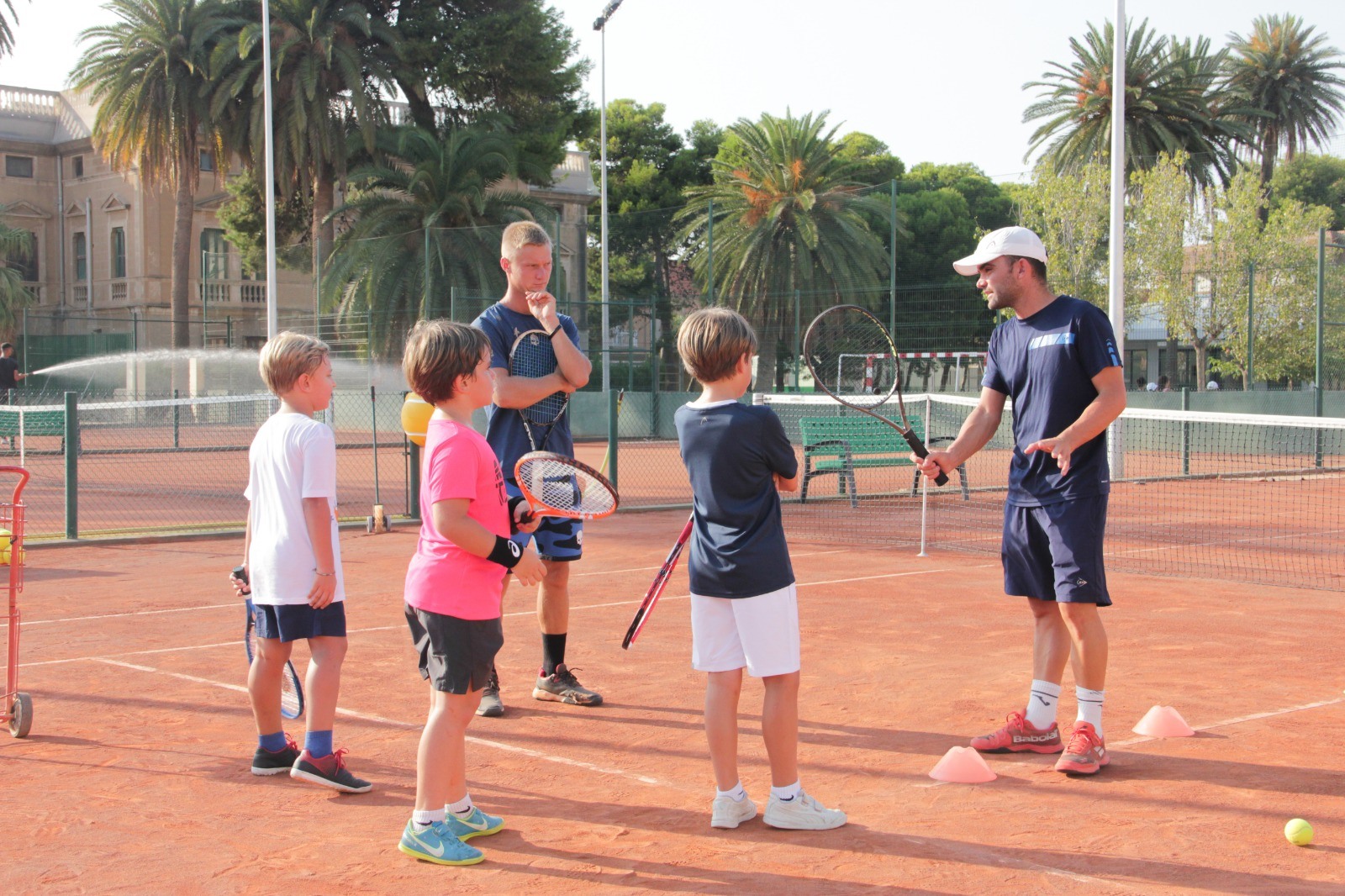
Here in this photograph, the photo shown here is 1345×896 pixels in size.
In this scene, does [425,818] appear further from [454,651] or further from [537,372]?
[537,372]

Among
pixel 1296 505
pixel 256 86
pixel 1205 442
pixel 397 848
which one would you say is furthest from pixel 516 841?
pixel 256 86

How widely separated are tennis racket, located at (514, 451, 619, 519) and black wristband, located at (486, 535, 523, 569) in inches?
14.5

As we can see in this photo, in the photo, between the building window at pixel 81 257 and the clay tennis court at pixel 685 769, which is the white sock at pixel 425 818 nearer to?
the clay tennis court at pixel 685 769

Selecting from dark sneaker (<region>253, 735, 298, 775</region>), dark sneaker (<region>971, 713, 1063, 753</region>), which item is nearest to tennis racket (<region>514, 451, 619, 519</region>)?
dark sneaker (<region>253, 735, 298, 775</region>)

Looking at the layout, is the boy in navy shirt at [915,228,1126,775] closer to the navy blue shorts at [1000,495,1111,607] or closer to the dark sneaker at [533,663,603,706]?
the navy blue shorts at [1000,495,1111,607]

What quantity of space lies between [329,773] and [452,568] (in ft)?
3.71

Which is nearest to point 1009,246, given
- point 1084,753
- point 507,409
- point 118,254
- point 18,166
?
point 1084,753

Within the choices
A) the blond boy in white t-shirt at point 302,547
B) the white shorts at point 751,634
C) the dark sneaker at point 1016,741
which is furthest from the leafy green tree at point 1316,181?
the blond boy in white t-shirt at point 302,547

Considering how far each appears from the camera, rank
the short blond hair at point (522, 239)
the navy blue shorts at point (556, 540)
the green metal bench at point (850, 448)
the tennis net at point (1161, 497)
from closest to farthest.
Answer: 1. the short blond hair at point (522, 239)
2. the navy blue shorts at point (556, 540)
3. the tennis net at point (1161, 497)
4. the green metal bench at point (850, 448)

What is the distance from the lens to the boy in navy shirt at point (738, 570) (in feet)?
12.8

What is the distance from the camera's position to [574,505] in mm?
4344

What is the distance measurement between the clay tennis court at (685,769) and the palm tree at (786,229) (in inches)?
973

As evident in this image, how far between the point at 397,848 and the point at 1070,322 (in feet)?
9.93

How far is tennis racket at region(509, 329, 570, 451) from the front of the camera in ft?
17.6
